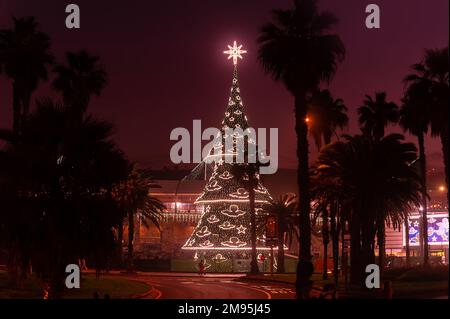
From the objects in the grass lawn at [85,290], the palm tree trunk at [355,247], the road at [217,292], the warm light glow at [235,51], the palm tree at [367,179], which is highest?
the warm light glow at [235,51]

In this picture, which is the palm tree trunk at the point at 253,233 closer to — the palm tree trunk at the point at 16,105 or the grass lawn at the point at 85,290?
the grass lawn at the point at 85,290

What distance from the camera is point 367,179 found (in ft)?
147

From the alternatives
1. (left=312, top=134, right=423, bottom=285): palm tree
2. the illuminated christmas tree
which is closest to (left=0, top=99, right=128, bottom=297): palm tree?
(left=312, top=134, right=423, bottom=285): palm tree

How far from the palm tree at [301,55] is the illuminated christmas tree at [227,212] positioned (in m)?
36.5

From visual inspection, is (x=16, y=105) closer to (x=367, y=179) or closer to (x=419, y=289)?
(x=367, y=179)

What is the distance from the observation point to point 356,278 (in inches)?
1820

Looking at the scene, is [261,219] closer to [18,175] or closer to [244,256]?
[244,256]

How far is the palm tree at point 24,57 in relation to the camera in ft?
173

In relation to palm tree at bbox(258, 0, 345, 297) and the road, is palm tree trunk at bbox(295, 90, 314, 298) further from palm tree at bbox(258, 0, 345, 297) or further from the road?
the road

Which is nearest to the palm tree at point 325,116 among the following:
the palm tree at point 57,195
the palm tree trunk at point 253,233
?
the palm tree trunk at point 253,233

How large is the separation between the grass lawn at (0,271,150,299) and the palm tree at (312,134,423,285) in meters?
14.2

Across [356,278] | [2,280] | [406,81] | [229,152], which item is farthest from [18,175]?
[229,152]

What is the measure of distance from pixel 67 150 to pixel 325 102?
116ft

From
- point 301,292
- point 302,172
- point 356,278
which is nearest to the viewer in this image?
point 301,292
